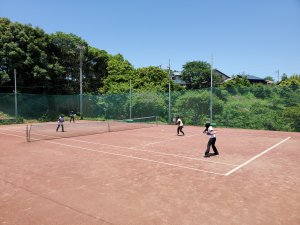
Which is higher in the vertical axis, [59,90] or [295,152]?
[59,90]

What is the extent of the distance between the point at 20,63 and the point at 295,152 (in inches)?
1201

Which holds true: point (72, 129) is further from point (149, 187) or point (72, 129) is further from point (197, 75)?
point (197, 75)

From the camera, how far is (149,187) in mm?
7688

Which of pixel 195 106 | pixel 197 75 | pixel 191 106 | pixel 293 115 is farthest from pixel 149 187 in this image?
pixel 197 75

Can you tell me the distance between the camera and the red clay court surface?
19.1 feet

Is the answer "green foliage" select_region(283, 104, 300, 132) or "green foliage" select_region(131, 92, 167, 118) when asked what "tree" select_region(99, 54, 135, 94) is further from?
"green foliage" select_region(283, 104, 300, 132)

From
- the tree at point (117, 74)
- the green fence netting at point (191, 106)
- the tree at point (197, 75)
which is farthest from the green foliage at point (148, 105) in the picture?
the tree at point (197, 75)

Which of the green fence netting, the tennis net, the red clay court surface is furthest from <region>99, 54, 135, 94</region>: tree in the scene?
the red clay court surface

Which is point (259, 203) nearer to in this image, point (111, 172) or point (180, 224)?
point (180, 224)

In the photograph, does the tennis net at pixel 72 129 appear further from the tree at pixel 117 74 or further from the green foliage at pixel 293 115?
the green foliage at pixel 293 115

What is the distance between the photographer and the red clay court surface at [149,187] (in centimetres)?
582

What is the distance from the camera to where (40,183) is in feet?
26.6

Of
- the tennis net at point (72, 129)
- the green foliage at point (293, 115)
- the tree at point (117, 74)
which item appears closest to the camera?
the tennis net at point (72, 129)

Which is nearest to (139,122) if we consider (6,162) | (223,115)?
(223,115)
